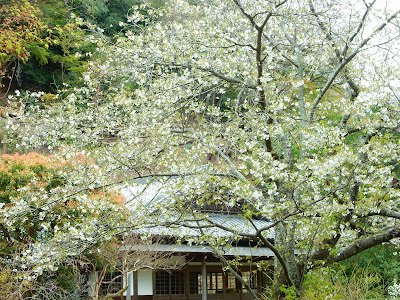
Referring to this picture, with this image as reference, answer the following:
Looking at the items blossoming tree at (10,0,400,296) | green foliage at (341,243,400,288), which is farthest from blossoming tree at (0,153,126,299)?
green foliage at (341,243,400,288)

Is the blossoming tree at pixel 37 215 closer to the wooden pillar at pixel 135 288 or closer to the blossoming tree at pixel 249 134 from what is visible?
the blossoming tree at pixel 249 134

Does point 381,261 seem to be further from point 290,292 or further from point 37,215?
point 37,215

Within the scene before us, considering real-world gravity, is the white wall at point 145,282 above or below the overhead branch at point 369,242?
below

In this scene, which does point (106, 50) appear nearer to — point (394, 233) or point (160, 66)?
point (160, 66)

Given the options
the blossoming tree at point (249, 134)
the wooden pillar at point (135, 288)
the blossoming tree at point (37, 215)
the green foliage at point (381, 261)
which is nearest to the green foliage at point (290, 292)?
the blossoming tree at point (249, 134)

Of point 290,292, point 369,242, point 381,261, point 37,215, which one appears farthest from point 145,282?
point 381,261

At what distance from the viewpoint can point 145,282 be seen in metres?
14.4

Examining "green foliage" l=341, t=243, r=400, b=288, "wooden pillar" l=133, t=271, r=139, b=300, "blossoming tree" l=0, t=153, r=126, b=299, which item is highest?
"blossoming tree" l=0, t=153, r=126, b=299

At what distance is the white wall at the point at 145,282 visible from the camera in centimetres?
1423

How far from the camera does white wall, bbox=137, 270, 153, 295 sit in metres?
14.2

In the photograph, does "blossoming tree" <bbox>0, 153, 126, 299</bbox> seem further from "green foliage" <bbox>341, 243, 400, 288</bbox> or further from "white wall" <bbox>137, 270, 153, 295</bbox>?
"green foliage" <bbox>341, 243, 400, 288</bbox>

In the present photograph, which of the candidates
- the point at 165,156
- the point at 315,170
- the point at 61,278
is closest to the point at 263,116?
the point at 315,170

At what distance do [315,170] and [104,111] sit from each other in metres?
3.47

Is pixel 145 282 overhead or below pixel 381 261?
below
